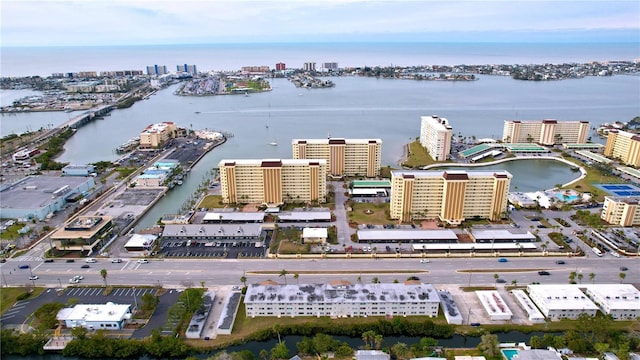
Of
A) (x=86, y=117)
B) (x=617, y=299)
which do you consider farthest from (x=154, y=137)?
(x=617, y=299)

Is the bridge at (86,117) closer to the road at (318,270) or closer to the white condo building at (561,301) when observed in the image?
the road at (318,270)

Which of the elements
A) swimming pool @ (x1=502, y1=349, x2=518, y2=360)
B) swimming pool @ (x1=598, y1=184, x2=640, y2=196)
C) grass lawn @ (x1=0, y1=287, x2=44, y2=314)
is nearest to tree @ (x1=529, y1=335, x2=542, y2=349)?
swimming pool @ (x1=502, y1=349, x2=518, y2=360)

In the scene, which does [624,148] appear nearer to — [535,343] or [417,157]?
[417,157]

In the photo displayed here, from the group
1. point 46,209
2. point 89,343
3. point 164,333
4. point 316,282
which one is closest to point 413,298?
point 316,282

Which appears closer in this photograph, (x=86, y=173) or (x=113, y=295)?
(x=113, y=295)

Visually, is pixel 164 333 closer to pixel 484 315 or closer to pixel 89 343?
pixel 89 343

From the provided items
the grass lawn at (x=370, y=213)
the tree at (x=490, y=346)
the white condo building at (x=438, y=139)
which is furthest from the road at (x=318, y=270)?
the white condo building at (x=438, y=139)
